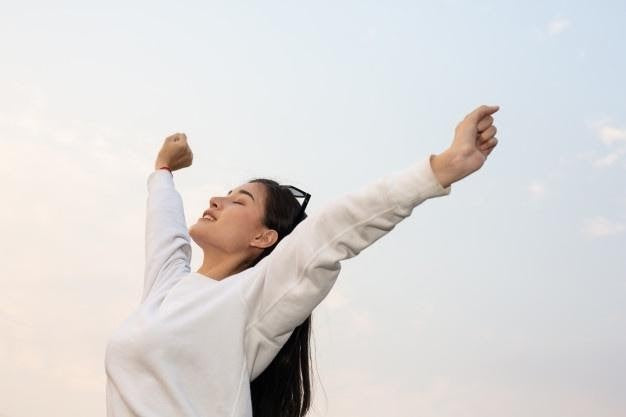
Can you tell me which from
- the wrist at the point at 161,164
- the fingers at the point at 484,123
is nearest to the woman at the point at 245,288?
the fingers at the point at 484,123

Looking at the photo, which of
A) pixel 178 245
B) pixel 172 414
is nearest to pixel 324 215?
pixel 172 414

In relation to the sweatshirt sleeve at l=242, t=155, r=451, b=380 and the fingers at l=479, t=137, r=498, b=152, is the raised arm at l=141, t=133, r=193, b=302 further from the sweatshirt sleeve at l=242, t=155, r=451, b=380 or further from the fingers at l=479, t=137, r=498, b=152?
the fingers at l=479, t=137, r=498, b=152

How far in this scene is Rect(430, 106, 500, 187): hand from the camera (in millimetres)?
2639

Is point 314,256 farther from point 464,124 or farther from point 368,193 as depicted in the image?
point 464,124

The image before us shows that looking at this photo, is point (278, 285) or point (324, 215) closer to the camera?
point (324, 215)

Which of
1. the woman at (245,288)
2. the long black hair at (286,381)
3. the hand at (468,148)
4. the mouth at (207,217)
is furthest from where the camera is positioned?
the mouth at (207,217)

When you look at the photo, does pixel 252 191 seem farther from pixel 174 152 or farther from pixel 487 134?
pixel 487 134

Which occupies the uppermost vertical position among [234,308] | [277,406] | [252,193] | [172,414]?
[252,193]

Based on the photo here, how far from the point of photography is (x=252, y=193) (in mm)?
3893

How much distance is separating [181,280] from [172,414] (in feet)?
2.30

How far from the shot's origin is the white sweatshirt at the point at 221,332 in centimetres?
297

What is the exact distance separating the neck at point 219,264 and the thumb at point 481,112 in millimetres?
1471

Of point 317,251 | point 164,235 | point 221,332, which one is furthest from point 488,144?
point 164,235

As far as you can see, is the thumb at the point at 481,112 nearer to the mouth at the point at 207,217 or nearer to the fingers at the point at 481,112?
the fingers at the point at 481,112
